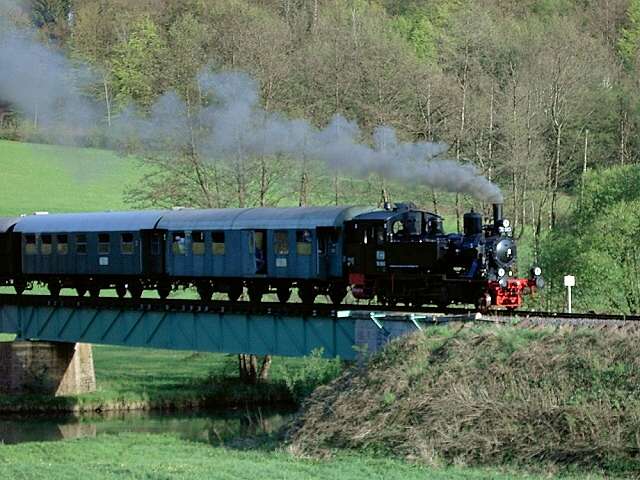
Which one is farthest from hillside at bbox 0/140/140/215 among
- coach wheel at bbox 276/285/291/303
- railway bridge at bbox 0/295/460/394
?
coach wheel at bbox 276/285/291/303

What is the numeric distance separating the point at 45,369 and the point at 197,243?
10.9 m

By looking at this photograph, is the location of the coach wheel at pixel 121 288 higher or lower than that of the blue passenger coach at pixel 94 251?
lower

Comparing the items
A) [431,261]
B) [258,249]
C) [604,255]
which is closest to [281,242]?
[258,249]

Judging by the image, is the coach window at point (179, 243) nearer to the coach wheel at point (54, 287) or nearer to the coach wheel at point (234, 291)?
the coach wheel at point (234, 291)

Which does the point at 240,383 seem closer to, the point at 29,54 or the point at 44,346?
the point at 44,346

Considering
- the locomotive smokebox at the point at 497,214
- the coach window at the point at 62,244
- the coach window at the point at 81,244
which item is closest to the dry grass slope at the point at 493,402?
the locomotive smokebox at the point at 497,214

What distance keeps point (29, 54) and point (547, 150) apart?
3620 centimetres

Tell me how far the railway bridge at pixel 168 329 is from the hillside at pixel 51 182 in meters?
26.4

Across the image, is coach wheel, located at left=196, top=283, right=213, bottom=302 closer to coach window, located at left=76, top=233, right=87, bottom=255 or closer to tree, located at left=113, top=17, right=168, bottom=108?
coach window, located at left=76, top=233, right=87, bottom=255

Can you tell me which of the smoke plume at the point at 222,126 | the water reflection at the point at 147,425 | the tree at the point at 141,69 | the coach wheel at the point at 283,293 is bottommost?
the water reflection at the point at 147,425

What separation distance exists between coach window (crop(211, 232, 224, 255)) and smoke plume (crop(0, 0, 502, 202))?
5.95 m

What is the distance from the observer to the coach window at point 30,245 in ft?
154

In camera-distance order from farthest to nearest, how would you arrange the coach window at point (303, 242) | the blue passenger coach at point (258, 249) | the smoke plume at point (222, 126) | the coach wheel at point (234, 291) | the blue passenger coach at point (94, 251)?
the blue passenger coach at point (94, 251)
the coach wheel at point (234, 291)
the smoke plume at point (222, 126)
the coach window at point (303, 242)
the blue passenger coach at point (258, 249)

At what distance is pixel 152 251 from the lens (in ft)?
139
